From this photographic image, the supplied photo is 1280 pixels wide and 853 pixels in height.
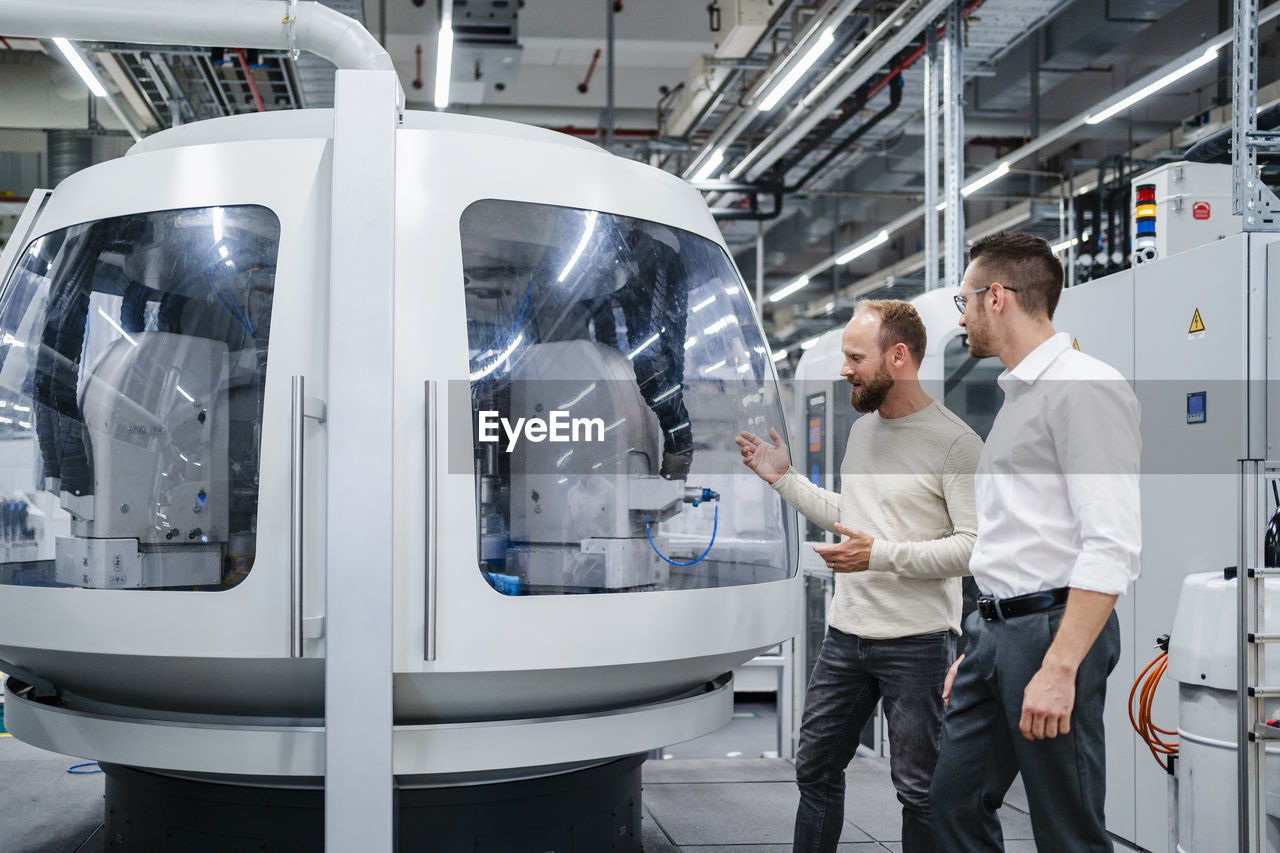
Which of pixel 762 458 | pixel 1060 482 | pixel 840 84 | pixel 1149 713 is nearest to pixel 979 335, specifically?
pixel 1060 482

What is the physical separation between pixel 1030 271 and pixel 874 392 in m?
0.66

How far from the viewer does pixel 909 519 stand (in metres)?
2.88

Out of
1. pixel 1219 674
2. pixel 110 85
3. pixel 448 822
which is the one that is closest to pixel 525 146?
pixel 448 822

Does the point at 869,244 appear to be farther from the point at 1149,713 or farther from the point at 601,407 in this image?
the point at 601,407

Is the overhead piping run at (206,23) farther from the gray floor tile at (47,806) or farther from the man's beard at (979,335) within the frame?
the gray floor tile at (47,806)

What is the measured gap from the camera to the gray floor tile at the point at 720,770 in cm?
480

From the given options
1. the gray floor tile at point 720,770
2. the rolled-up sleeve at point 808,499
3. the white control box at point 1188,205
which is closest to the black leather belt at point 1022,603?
the rolled-up sleeve at point 808,499

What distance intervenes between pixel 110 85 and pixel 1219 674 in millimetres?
7014

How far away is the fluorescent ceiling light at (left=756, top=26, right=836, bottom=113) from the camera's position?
6102 millimetres

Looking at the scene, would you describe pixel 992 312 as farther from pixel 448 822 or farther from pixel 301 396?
pixel 448 822

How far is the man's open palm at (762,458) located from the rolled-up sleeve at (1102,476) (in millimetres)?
884

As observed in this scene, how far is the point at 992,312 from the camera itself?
240 centimetres

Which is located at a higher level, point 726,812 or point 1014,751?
point 1014,751

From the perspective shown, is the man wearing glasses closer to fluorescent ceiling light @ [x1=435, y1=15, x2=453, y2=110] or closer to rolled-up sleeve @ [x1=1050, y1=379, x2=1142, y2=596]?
rolled-up sleeve @ [x1=1050, y1=379, x2=1142, y2=596]
